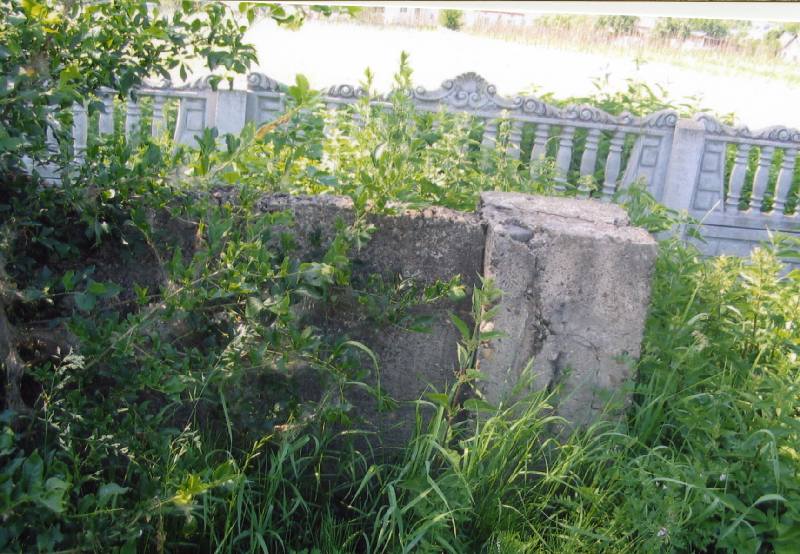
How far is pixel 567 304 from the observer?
2.54 meters

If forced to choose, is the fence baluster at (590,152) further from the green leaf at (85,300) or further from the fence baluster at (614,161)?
the green leaf at (85,300)

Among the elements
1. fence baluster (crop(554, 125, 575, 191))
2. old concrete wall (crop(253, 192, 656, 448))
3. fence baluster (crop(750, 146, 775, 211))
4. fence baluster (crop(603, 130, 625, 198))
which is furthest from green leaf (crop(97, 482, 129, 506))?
fence baluster (crop(750, 146, 775, 211))

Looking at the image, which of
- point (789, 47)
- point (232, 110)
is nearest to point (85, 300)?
point (232, 110)

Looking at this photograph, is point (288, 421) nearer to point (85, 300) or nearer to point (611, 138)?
point (85, 300)

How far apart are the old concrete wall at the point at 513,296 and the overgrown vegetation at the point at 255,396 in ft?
0.26

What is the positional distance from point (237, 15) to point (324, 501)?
164cm

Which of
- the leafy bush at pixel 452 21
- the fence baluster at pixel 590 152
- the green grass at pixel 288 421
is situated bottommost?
the green grass at pixel 288 421

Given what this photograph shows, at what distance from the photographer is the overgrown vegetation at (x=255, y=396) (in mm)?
2152

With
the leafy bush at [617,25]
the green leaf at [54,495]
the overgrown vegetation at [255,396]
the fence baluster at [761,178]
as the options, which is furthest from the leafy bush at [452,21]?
the green leaf at [54,495]

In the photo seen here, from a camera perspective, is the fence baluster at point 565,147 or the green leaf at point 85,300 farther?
the fence baluster at point 565,147

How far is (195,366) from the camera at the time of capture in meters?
2.30

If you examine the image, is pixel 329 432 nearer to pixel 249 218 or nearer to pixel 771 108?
pixel 249 218

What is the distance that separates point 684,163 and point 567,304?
12.6 ft

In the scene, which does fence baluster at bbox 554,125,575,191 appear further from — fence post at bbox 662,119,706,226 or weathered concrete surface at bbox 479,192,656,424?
weathered concrete surface at bbox 479,192,656,424
